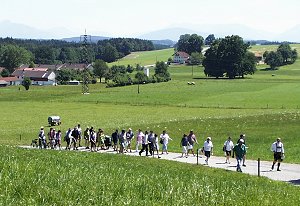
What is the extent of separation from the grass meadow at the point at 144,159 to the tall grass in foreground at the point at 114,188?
3 centimetres

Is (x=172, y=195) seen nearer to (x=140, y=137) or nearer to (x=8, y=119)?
(x=140, y=137)

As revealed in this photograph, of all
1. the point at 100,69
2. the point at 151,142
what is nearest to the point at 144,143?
the point at 151,142

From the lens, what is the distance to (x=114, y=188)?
17.3 meters

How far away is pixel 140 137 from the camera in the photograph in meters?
34.9

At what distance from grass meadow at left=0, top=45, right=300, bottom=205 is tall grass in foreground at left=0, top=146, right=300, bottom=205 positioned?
1.2 inches

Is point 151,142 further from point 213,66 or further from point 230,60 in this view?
point 213,66

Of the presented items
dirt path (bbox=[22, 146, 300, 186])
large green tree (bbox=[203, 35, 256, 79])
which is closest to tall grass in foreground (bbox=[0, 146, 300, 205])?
dirt path (bbox=[22, 146, 300, 186])

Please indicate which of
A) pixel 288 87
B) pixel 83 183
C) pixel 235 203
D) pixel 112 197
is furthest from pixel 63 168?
pixel 288 87

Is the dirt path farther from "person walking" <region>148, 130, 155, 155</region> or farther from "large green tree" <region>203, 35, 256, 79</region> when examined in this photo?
"large green tree" <region>203, 35, 256, 79</region>

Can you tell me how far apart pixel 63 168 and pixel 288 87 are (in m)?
102

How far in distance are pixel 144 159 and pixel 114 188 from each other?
12772 mm

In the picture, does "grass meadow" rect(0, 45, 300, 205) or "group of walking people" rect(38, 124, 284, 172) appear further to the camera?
"group of walking people" rect(38, 124, 284, 172)

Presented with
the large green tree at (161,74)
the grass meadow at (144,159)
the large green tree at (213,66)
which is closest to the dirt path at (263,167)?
the grass meadow at (144,159)

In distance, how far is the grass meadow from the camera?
16.5 metres
